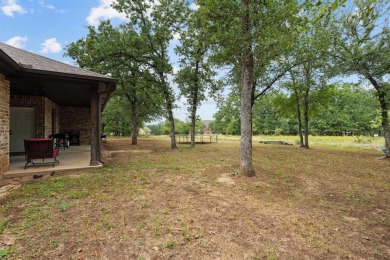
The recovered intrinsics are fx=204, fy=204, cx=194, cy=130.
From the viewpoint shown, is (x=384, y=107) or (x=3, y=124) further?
(x=384, y=107)

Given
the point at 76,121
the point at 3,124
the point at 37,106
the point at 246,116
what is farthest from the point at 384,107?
the point at 76,121

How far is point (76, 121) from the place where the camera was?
1482cm

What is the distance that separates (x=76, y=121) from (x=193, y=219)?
47.5ft

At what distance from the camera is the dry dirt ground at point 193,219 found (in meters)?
2.55

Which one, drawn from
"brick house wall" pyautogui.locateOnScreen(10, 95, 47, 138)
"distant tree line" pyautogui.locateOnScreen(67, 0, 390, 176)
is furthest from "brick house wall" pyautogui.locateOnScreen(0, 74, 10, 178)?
"distant tree line" pyautogui.locateOnScreen(67, 0, 390, 176)

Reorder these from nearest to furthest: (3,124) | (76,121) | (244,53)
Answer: (3,124) → (244,53) → (76,121)

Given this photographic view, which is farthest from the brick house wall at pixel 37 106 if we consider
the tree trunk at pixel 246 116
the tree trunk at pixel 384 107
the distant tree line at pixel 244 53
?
the tree trunk at pixel 384 107

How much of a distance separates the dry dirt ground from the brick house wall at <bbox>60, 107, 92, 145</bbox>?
10450 mm

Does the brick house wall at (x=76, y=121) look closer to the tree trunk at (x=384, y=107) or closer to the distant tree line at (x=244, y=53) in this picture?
the distant tree line at (x=244, y=53)

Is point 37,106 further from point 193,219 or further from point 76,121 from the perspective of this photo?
point 193,219

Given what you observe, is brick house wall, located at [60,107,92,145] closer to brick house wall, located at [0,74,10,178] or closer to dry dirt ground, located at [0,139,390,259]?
brick house wall, located at [0,74,10,178]

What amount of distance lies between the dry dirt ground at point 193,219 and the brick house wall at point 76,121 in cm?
1045

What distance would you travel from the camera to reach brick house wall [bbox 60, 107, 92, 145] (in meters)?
14.4

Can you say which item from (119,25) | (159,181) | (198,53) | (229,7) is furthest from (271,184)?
(119,25)
